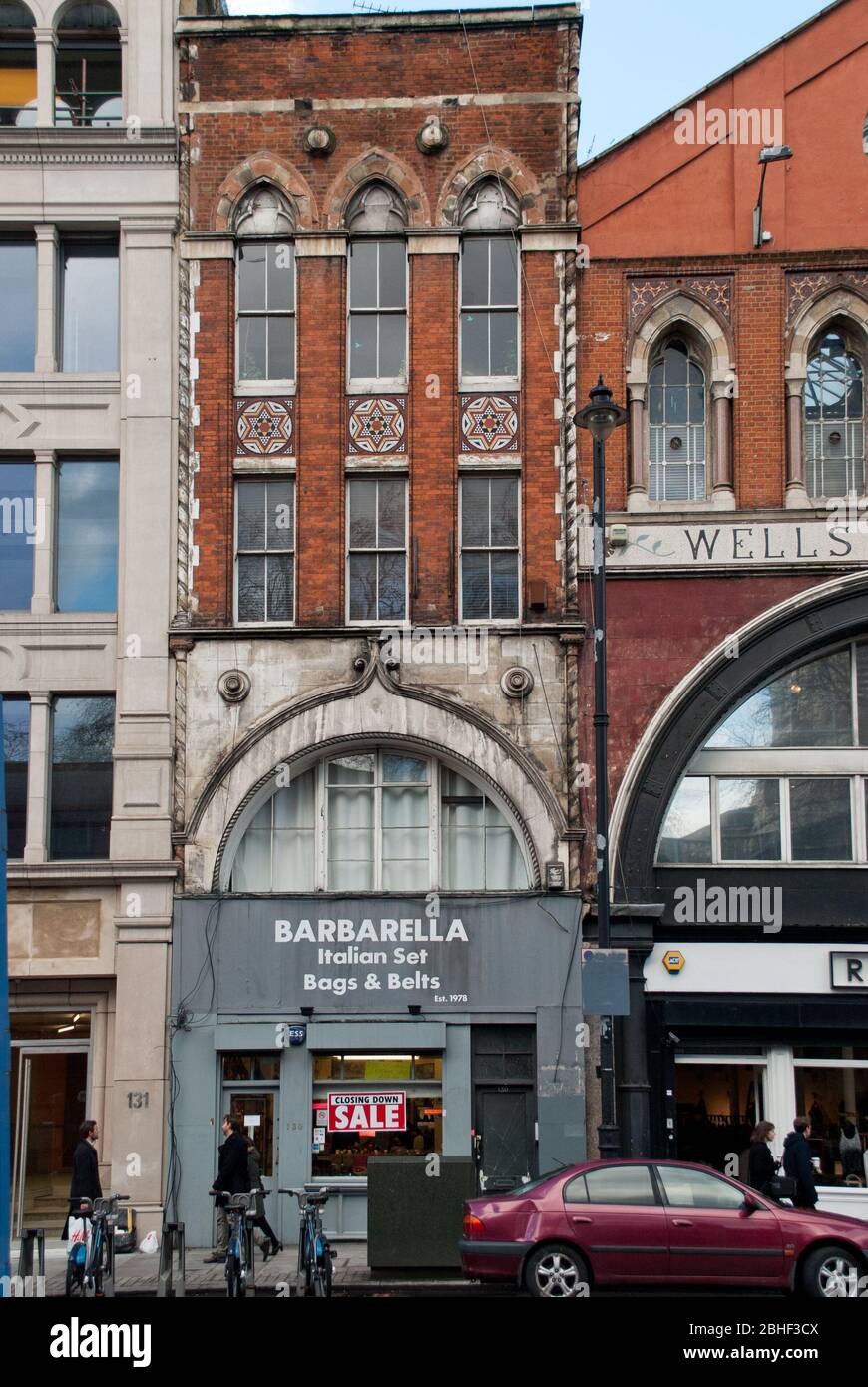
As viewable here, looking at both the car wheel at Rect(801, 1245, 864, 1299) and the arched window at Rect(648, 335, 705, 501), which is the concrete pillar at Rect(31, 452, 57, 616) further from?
the car wheel at Rect(801, 1245, 864, 1299)

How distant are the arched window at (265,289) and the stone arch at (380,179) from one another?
72cm

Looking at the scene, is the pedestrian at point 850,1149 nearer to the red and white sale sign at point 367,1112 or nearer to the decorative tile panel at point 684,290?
the red and white sale sign at point 367,1112

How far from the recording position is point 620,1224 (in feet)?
47.4

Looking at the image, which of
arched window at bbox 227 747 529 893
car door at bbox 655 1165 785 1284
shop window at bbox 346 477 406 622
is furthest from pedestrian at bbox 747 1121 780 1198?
shop window at bbox 346 477 406 622

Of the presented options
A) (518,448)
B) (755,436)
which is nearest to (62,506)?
(518,448)

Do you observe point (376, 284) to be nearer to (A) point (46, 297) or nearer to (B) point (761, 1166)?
(A) point (46, 297)

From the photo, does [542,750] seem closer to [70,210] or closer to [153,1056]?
[153,1056]

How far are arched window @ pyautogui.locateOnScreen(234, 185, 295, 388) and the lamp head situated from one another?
6584 mm

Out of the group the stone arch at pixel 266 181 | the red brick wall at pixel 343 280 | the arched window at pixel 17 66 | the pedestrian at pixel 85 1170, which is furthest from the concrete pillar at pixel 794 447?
the pedestrian at pixel 85 1170

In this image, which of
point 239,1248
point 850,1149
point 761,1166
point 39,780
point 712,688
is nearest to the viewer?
point 239,1248

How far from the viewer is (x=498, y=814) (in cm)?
2192

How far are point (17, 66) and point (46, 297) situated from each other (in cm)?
391

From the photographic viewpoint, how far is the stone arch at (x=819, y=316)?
72.0 ft

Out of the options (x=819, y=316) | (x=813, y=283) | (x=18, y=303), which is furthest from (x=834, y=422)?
(x=18, y=303)
